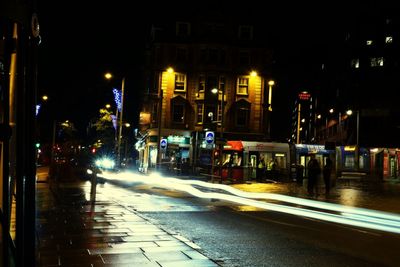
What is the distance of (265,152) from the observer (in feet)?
129

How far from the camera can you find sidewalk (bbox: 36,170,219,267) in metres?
7.47

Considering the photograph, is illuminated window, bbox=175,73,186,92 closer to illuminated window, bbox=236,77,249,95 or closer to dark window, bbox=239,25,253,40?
illuminated window, bbox=236,77,249,95

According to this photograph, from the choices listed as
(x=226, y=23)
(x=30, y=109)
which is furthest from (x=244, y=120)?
(x=30, y=109)

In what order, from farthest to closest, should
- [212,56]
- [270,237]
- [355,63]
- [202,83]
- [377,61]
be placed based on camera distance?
[355,63] < [377,61] < [212,56] < [202,83] < [270,237]

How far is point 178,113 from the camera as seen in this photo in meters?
49.8

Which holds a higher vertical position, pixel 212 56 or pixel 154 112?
pixel 212 56

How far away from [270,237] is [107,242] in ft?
11.0

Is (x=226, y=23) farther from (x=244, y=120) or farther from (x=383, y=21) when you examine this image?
(x=383, y=21)

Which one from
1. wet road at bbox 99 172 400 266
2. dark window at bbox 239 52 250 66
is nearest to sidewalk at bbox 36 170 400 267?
wet road at bbox 99 172 400 266

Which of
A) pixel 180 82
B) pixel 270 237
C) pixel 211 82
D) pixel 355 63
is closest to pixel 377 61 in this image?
pixel 355 63

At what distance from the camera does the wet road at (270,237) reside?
824 cm

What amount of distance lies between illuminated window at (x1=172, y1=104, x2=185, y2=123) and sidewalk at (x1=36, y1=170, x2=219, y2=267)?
35838 mm

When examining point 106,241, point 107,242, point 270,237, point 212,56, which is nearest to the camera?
point 107,242

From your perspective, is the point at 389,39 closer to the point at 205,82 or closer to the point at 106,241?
the point at 205,82
